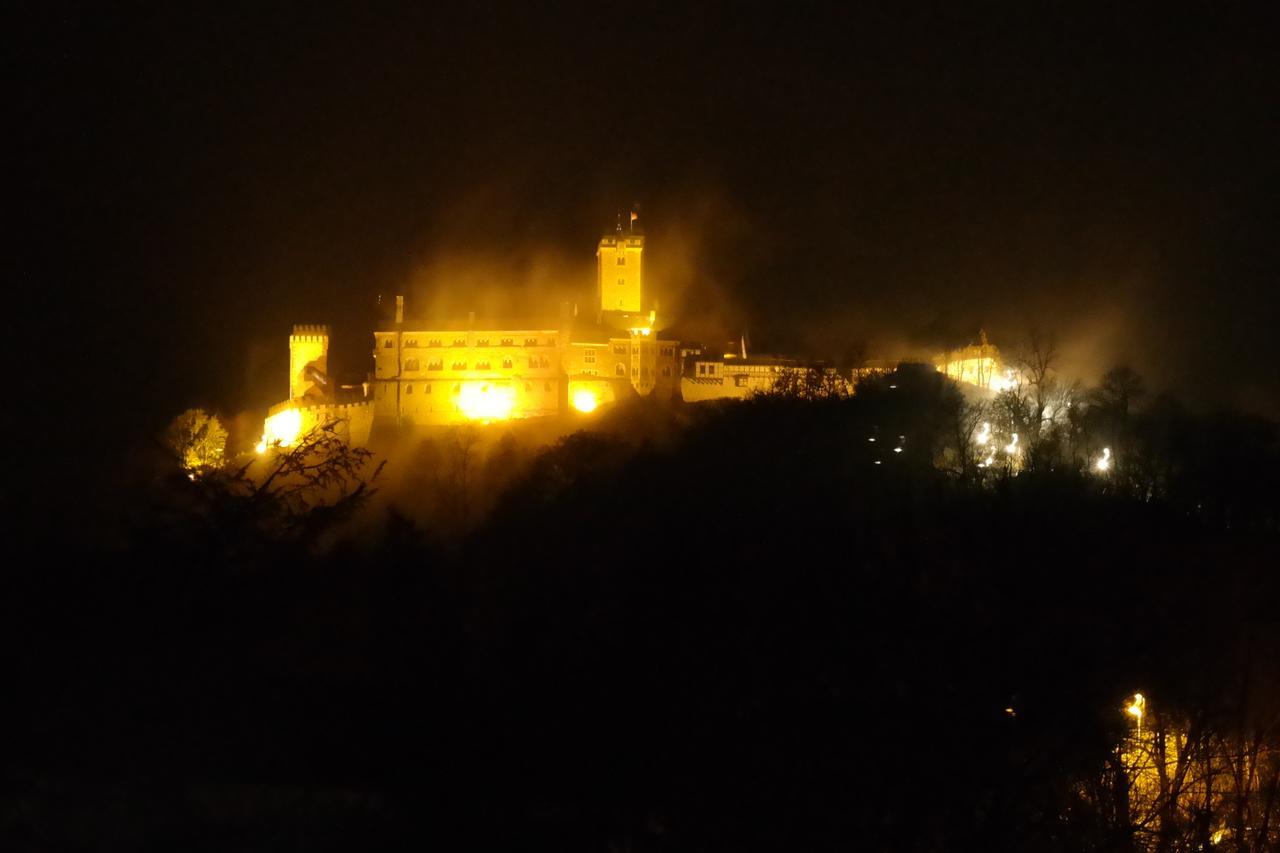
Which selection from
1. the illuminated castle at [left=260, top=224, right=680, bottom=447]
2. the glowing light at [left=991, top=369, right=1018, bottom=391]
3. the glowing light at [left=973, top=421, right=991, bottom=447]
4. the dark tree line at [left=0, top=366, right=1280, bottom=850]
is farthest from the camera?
the glowing light at [left=991, top=369, right=1018, bottom=391]

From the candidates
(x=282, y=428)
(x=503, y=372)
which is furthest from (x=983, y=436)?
(x=282, y=428)

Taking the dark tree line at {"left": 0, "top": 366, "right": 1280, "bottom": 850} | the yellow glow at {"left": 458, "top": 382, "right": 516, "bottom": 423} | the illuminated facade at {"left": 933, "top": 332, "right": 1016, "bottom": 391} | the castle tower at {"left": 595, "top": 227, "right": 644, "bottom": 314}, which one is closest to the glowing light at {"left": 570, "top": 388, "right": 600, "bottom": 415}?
the yellow glow at {"left": 458, "top": 382, "right": 516, "bottom": 423}

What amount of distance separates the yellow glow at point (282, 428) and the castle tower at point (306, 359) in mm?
1725

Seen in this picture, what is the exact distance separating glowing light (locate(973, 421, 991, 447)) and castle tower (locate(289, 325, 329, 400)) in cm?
2852

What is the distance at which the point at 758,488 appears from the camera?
1363 inches

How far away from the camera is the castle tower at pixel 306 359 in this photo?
51.2 meters

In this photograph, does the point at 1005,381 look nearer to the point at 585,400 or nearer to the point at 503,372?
the point at 585,400

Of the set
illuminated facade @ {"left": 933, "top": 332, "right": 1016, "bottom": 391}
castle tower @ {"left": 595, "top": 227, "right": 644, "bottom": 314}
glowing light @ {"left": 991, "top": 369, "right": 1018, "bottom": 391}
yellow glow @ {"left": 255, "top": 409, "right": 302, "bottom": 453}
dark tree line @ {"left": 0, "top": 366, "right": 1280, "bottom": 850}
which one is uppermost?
castle tower @ {"left": 595, "top": 227, "right": 644, "bottom": 314}

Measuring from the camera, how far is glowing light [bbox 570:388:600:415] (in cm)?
5244

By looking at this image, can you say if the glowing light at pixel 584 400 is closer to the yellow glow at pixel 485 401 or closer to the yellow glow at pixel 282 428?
the yellow glow at pixel 485 401

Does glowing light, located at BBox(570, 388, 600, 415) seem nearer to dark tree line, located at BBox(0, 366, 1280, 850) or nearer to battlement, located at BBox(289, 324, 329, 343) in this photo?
battlement, located at BBox(289, 324, 329, 343)

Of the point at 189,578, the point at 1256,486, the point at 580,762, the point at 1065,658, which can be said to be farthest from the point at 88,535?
the point at 1256,486

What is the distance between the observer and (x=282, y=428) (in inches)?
1933

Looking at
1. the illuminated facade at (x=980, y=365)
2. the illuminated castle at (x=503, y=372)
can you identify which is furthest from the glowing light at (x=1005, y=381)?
the illuminated castle at (x=503, y=372)
